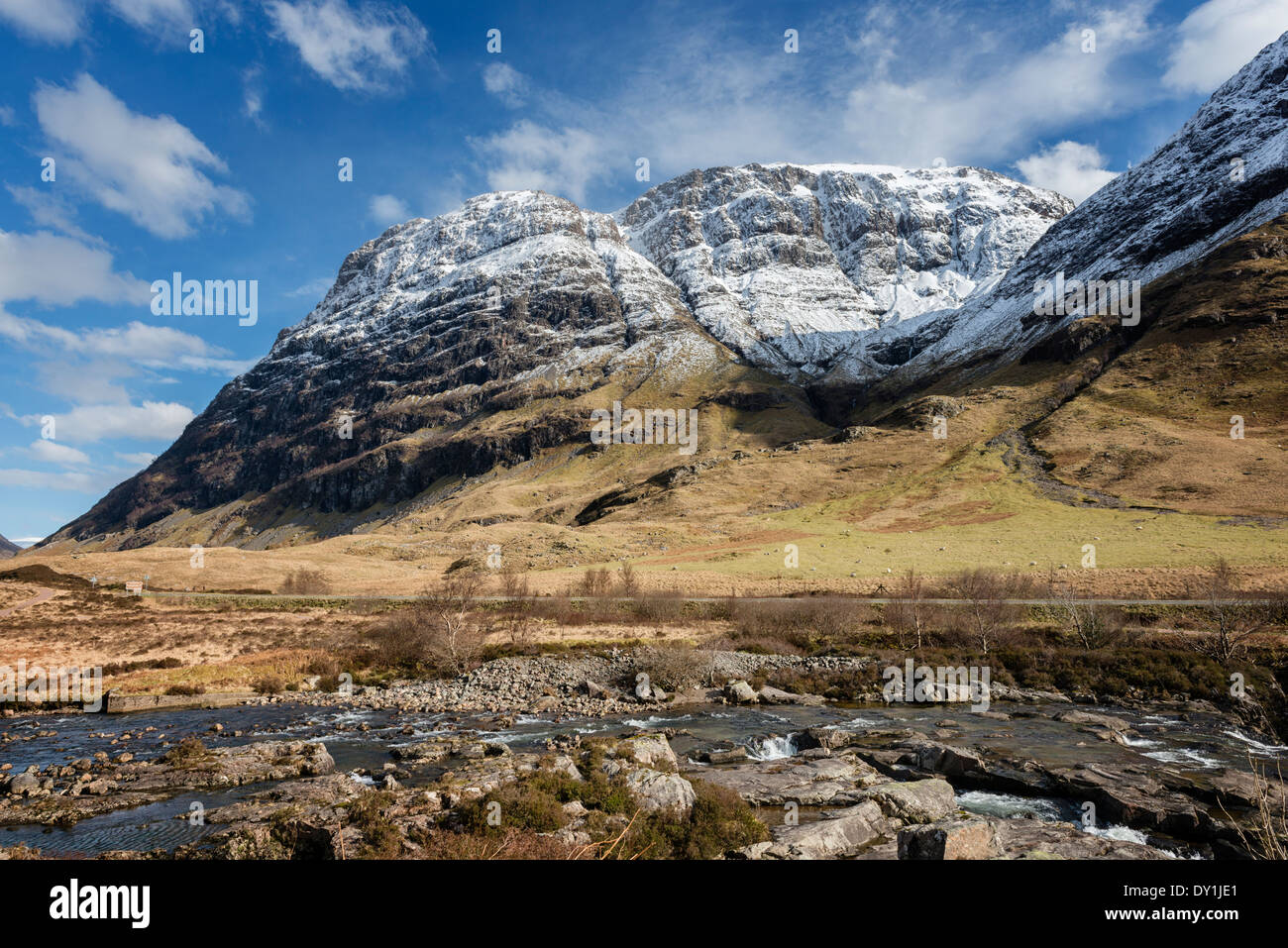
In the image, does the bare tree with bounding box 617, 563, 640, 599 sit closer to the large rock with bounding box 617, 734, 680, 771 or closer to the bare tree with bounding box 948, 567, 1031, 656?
the bare tree with bounding box 948, 567, 1031, 656

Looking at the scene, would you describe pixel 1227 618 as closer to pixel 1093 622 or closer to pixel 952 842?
pixel 1093 622

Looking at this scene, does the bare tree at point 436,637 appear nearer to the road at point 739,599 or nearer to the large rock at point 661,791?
the road at point 739,599

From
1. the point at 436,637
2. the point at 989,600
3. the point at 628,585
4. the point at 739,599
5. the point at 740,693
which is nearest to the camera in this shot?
the point at 740,693

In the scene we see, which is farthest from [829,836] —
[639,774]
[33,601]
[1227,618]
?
[33,601]

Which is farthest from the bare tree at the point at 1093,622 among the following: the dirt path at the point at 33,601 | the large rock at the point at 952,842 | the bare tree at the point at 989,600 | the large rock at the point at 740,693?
the dirt path at the point at 33,601
